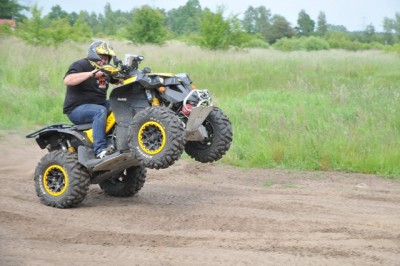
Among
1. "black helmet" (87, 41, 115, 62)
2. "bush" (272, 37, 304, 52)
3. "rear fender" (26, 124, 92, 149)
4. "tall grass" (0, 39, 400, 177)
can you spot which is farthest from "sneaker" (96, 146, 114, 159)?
"bush" (272, 37, 304, 52)

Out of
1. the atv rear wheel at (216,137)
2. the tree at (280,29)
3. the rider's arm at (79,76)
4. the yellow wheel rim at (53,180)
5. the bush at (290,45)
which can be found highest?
the tree at (280,29)

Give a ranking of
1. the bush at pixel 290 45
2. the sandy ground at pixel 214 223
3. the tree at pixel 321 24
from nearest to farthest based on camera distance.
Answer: the sandy ground at pixel 214 223, the bush at pixel 290 45, the tree at pixel 321 24

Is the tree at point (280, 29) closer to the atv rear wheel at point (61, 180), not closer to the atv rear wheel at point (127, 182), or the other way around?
the atv rear wheel at point (127, 182)

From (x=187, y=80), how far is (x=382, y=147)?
5.34 metres

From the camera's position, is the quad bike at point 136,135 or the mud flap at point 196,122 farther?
the mud flap at point 196,122

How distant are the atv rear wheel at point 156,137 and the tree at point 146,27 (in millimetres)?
25836

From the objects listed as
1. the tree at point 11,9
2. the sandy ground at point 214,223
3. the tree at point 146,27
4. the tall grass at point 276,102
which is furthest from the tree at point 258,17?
the sandy ground at point 214,223

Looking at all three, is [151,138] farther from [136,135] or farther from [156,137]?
[136,135]

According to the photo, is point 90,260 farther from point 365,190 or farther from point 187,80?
point 365,190

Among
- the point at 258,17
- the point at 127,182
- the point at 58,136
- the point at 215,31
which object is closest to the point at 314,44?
the point at 215,31

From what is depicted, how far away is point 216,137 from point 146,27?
1027 inches

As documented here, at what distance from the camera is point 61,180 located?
894cm

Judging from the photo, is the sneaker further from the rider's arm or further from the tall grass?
the tall grass

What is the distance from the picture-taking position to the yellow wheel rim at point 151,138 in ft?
25.0
